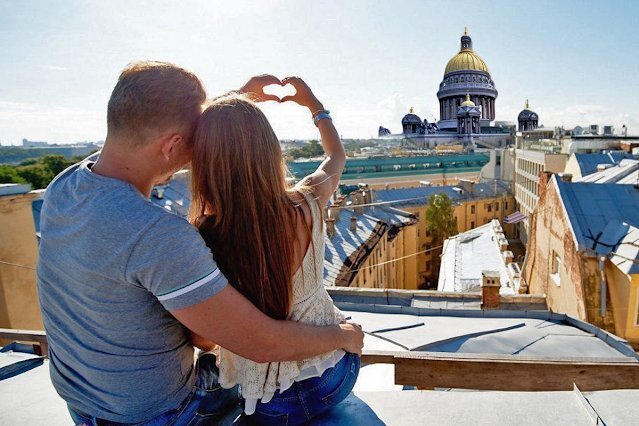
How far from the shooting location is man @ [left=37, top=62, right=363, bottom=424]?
128 cm

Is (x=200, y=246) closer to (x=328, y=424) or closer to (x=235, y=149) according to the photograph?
(x=235, y=149)

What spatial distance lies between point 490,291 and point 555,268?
3254 mm

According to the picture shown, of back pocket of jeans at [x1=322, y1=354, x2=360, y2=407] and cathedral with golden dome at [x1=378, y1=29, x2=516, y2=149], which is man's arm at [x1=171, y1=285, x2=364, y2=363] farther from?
cathedral with golden dome at [x1=378, y1=29, x2=516, y2=149]

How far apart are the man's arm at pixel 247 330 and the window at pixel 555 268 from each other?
30.9 feet

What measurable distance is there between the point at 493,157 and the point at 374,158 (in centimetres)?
1169

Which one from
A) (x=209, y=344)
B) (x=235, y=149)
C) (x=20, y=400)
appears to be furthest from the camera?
(x=20, y=400)

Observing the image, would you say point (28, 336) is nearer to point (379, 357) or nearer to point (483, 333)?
point (379, 357)

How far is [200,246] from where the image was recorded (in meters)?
1.29

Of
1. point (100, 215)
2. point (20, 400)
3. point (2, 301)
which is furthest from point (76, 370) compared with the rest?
point (2, 301)

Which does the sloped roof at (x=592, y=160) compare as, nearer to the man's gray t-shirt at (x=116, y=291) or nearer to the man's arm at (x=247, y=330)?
the man's arm at (x=247, y=330)

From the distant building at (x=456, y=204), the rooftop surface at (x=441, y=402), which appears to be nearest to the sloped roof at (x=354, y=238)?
the distant building at (x=456, y=204)

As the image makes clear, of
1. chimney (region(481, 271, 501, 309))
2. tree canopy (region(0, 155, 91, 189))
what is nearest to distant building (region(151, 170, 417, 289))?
chimney (region(481, 271, 501, 309))

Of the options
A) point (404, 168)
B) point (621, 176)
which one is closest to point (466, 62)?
point (404, 168)

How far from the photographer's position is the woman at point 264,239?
56.9 inches
